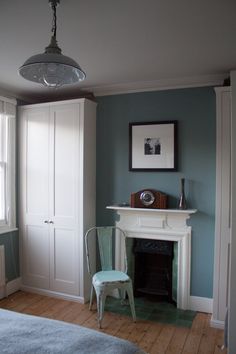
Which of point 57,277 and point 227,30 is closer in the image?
point 227,30

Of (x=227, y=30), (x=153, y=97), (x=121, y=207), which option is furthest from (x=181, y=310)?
(x=227, y=30)

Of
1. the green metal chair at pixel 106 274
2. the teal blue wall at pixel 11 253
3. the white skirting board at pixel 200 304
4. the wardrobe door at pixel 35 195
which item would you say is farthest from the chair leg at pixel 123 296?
the teal blue wall at pixel 11 253

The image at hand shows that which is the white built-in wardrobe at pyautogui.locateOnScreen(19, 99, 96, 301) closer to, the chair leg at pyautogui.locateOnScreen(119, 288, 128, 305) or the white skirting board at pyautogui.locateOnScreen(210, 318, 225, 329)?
the chair leg at pyautogui.locateOnScreen(119, 288, 128, 305)

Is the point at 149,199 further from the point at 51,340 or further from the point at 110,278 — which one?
the point at 51,340

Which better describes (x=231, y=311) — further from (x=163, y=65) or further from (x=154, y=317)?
(x=163, y=65)

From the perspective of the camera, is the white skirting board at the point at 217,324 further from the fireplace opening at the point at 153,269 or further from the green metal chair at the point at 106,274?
the green metal chair at the point at 106,274

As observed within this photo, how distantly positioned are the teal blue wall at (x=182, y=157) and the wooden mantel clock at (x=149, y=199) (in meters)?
0.13

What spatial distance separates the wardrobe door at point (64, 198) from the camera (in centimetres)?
359

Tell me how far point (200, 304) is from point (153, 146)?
1.83m

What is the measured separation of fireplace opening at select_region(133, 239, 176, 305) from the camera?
11.6 ft

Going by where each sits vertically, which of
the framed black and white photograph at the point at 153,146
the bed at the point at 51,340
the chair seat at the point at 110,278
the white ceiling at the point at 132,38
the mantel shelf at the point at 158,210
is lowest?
the chair seat at the point at 110,278

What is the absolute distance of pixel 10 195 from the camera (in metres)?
3.85

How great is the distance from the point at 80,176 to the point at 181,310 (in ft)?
6.13

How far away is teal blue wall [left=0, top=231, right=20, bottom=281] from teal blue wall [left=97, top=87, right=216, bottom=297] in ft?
3.86
